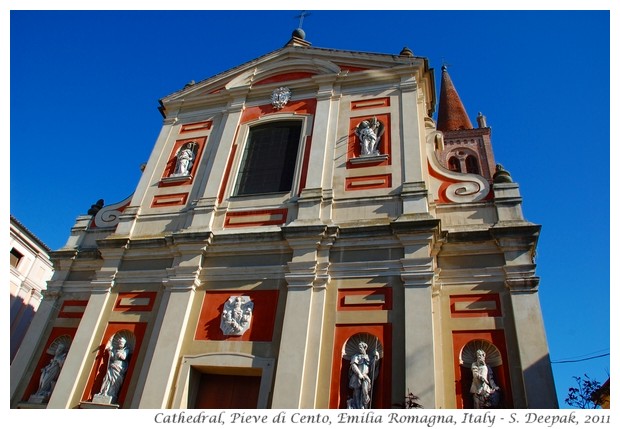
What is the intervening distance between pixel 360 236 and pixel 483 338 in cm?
282

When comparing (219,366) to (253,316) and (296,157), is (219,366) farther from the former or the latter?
(296,157)

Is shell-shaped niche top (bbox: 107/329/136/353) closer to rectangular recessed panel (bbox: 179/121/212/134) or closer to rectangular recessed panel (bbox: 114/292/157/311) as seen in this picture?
rectangular recessed panel (bbox: 114/292/157/311)

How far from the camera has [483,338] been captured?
7590 mm

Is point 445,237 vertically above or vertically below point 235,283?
above

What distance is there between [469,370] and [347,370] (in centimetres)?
199

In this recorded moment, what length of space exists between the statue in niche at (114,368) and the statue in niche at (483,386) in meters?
6.29

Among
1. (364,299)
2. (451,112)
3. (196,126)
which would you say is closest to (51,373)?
(364,299)

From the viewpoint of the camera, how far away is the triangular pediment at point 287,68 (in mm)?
12289

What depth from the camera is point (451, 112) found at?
3603 centimetres

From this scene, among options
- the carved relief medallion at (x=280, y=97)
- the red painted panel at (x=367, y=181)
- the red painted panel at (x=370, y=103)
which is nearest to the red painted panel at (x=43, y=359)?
the red painted panel at (x=367, y=181)

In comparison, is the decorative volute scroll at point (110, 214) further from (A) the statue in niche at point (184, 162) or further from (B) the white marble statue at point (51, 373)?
(B) the white marble statue at point (51, 373)
